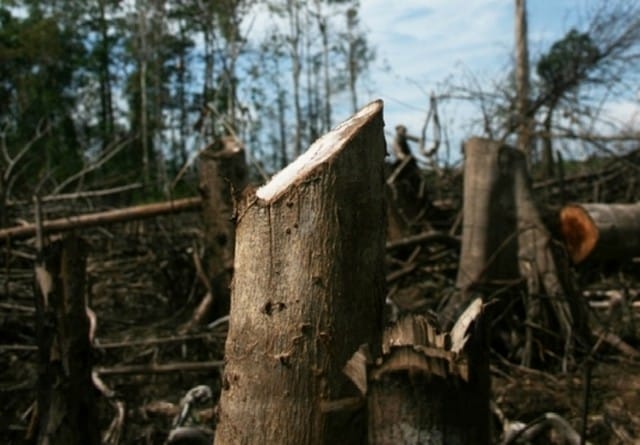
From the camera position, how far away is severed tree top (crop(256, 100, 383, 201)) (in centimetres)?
156

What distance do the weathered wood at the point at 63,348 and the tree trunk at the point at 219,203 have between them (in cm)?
229

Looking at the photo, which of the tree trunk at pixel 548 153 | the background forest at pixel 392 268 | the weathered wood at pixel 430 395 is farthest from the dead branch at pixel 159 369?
the tree trunk at pixel 548 153

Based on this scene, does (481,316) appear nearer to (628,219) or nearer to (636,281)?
(628,219)

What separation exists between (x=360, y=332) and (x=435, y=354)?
378mm

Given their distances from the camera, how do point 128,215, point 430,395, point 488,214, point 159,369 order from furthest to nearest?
point 128,215
point 488,214
point 159,369
point 430,395

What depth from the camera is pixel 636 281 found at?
5.82 meters

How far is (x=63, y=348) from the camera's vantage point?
2.76 metres

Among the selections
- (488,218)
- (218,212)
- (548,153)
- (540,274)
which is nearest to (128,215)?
(218,212)

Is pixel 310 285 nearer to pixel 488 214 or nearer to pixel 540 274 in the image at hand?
pixel 540 274

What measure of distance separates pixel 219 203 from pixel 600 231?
218cm

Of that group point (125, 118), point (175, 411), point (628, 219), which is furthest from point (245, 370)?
point (125, 118)

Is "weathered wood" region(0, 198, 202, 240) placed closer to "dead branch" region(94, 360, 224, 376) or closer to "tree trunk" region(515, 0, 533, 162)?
"dead branch" region(94, 360, 224, 376)

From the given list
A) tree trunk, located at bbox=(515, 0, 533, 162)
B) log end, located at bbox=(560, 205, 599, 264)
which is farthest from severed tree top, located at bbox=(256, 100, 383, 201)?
log end, located at bbox=(560, 205, 599, 264)

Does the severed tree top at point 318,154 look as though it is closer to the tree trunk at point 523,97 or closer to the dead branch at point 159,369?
the dead branch at point 159,369
